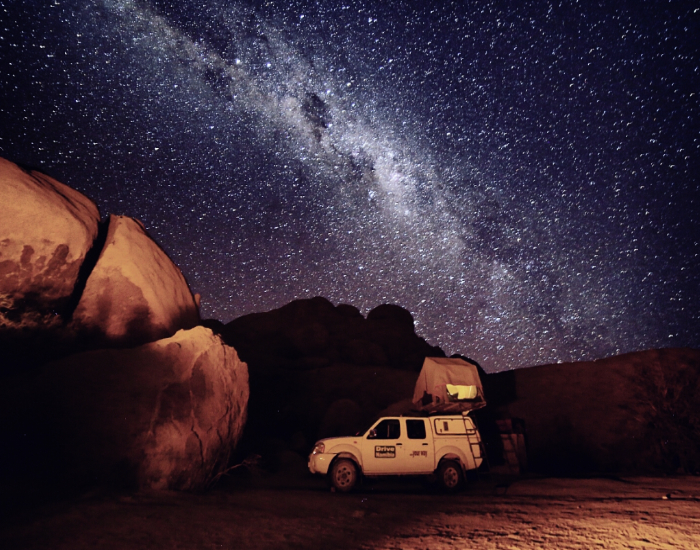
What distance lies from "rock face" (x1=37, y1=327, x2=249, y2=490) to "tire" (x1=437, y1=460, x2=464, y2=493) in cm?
568

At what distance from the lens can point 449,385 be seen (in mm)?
14141

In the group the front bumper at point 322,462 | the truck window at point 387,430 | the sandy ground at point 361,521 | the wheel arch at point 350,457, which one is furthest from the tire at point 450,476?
the front bumper at point 322,462

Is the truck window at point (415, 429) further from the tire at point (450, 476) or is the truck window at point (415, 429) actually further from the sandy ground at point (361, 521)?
the sandy ground at point (361, 521)

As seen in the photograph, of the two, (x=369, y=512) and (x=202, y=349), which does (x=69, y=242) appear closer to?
(x=202, y=349)

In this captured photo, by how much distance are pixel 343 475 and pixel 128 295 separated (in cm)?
717

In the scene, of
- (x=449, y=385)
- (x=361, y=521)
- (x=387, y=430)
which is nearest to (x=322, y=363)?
(x=449, y=385)

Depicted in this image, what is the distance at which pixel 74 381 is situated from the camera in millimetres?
7953

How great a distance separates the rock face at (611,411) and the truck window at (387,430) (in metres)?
11.4

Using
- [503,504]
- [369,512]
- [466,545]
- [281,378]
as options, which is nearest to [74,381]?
[369,512]

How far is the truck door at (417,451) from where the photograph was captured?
10.8 meters

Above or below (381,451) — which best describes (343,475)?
below

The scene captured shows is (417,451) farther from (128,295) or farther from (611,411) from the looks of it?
(611,411)

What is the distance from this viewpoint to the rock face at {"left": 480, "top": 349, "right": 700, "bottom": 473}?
1584cm

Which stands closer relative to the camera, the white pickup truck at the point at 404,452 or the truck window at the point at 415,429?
the white pickup truck at the point at 404,452
